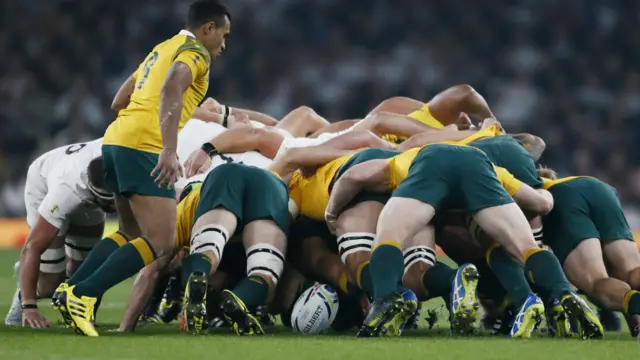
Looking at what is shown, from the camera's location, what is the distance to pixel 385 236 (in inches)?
214

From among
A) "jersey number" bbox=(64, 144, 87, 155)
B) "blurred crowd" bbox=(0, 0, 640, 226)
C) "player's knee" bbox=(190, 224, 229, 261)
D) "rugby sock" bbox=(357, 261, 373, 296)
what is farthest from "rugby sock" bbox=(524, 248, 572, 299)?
"blurred crowd" bbox=(0, 0, 640, 226)

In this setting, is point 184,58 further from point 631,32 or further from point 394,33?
point 631,32

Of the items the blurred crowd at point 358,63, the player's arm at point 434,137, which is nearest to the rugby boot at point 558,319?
the player's arm at point 434,137

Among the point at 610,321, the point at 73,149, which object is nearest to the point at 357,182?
the point at 610,321

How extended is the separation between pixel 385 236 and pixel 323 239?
3.04ft

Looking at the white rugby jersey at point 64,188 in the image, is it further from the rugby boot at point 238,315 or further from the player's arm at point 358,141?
the rugby boot at point 238,315

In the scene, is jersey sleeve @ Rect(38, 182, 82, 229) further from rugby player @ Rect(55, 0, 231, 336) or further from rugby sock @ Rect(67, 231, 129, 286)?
rugby sock @ Rect(67, 231, 129, 286)

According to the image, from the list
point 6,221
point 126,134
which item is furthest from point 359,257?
point 6,221

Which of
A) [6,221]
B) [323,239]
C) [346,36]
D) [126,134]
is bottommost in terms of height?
[6,221]

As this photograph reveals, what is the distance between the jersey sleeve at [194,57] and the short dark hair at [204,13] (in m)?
0.29

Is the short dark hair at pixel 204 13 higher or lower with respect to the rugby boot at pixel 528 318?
higher

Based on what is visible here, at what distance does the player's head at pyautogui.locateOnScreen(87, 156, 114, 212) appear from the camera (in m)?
6.45

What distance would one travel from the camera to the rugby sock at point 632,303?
550 centimetres

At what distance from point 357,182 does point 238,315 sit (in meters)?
1.03
